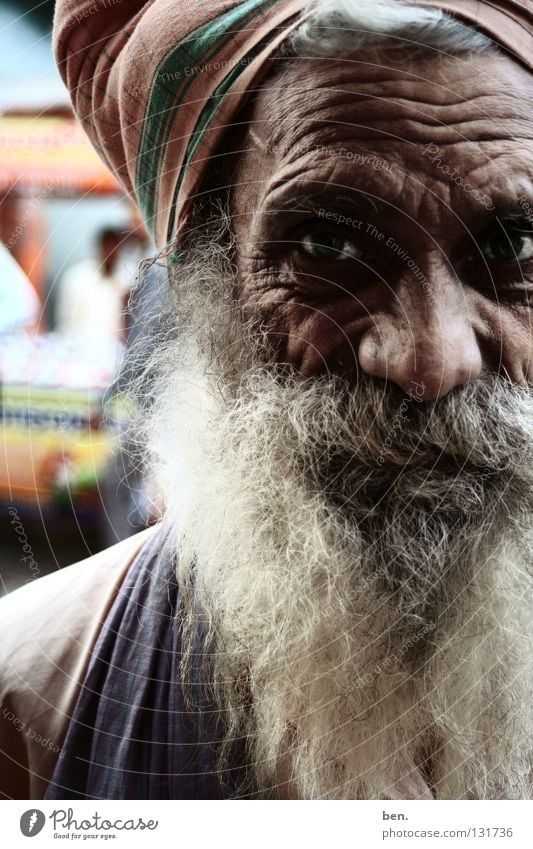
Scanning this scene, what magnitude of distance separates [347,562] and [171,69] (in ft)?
1.33

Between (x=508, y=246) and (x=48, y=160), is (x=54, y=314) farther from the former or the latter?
(x=508, y=246)

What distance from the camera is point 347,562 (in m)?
0.59

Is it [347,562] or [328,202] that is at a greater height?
[328,202]

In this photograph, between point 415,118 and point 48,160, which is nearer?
point 415,118

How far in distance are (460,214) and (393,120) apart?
0.08 metres

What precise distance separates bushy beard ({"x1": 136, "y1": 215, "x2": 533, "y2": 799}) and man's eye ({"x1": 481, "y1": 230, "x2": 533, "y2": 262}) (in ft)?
0.31

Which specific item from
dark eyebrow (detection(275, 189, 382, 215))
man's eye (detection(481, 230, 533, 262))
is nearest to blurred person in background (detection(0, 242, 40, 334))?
dark eyebrow (detection(275, 189, 382, 215))

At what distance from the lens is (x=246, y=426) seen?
609 millimetres

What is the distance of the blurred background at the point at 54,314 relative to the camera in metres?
0.66

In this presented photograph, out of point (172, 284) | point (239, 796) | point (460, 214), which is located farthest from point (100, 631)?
point (460, 214)

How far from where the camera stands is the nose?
1.81 ft

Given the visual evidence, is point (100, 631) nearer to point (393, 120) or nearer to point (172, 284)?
point (172, 284)
